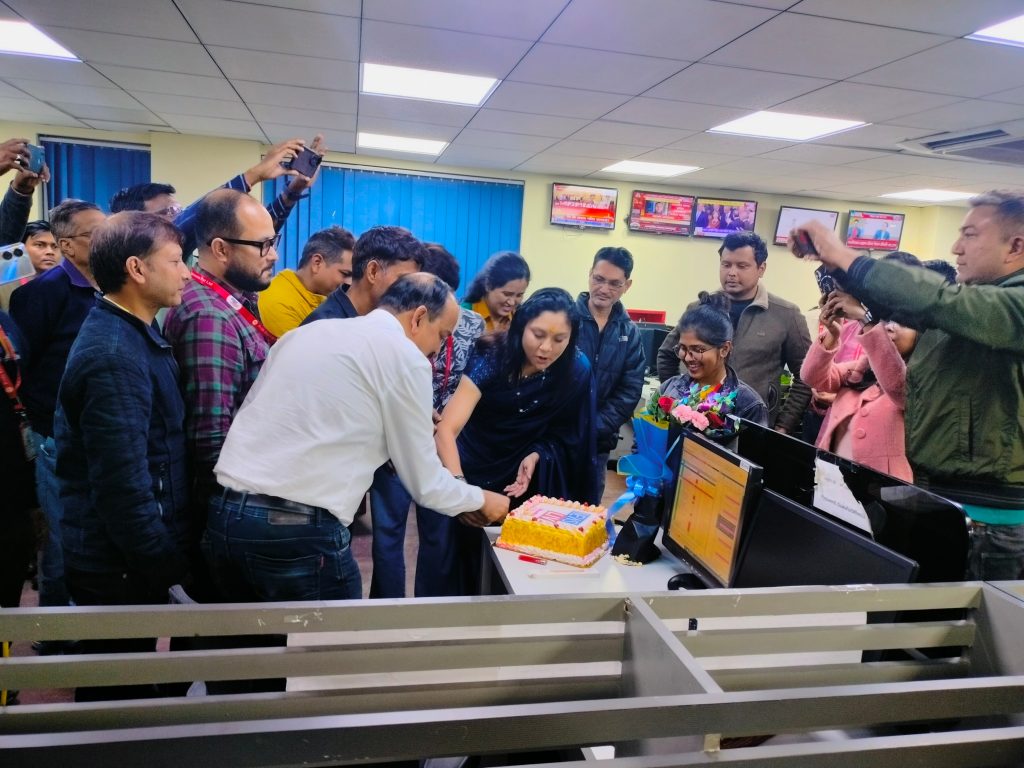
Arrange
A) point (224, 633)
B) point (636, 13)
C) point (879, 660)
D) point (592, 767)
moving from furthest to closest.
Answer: point (636, 13)
point (879, 660)
point (224, 633)
point (592, 767)

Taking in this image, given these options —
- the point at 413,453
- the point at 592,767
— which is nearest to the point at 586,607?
the point at 592,767

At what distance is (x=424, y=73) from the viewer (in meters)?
3.58

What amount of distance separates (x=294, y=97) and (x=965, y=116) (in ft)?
13.2

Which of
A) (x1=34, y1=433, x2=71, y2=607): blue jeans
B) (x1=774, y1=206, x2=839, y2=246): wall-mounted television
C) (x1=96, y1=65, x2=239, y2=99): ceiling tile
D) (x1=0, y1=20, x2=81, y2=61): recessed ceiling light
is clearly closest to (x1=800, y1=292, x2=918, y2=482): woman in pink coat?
(x1=34, y1=433, x2=71, y2=607): blue jeans

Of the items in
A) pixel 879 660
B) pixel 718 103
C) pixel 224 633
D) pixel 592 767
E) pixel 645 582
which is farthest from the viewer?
pixel 718 103

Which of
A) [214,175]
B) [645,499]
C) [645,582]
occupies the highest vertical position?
[214,175]

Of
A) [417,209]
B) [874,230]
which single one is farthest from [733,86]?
[874,230]

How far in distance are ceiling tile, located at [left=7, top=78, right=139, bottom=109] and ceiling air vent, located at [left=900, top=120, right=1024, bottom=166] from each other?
17.6 feet

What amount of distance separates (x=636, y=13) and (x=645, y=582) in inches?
85.8

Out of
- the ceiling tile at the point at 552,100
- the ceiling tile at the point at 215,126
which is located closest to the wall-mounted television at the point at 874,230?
the ceiling tile at the point at 552,100

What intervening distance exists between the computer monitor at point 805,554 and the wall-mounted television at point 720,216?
20.1 feet

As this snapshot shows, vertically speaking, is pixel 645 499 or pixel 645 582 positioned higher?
pixel 645 499

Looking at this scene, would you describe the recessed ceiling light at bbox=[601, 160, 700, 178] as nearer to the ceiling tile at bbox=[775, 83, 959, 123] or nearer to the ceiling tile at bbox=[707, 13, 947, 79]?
the ceiling tile at bbox=[775, 83, 959, 123]

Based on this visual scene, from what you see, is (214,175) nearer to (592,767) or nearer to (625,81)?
(625,81)
